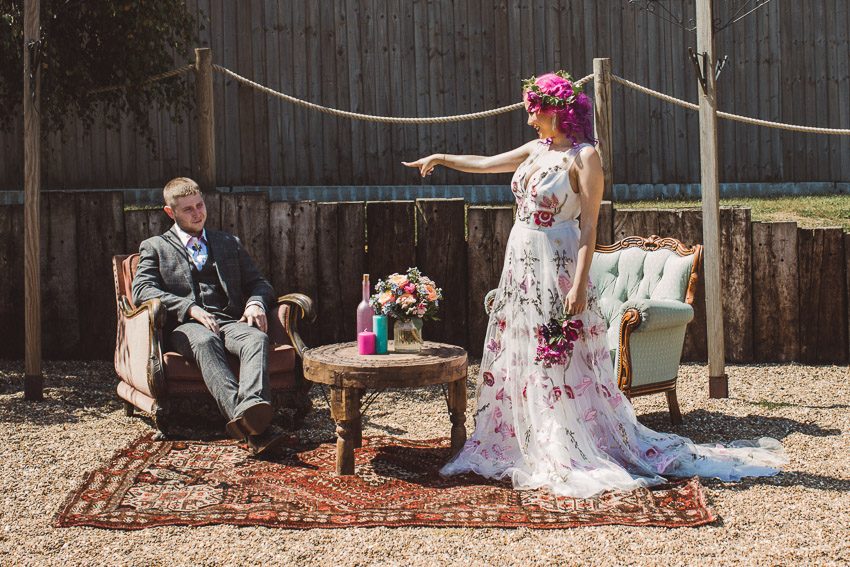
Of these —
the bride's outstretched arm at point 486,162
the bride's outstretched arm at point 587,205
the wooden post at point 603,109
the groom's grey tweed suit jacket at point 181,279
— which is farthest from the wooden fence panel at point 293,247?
the bride's outstretched arm at point 587,205

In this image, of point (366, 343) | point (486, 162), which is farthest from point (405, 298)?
point (486, 162)

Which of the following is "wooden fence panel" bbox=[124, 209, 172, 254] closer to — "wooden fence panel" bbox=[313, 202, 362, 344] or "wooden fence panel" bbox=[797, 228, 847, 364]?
"wooden fence panel" bbox=[313, 202, 362, 344]

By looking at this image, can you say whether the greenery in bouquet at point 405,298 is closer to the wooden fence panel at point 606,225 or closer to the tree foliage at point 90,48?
the wooden fence panel at point 606,225

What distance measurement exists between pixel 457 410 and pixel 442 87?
19.9 feet

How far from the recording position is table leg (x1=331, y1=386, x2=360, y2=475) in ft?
13.0

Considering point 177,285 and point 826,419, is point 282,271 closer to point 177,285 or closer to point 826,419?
point 177,285

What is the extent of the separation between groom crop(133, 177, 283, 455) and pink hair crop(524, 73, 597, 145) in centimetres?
176

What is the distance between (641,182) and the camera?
396 inches

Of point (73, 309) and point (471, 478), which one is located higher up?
point (73, 309)

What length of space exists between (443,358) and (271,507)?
989mm

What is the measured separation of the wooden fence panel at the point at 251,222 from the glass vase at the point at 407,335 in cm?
243

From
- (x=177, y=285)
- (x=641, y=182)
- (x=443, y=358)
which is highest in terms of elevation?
(x=641, y=182)

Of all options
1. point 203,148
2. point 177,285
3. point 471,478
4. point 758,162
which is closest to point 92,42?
point 203,148

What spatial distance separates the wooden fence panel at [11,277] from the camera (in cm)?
639
